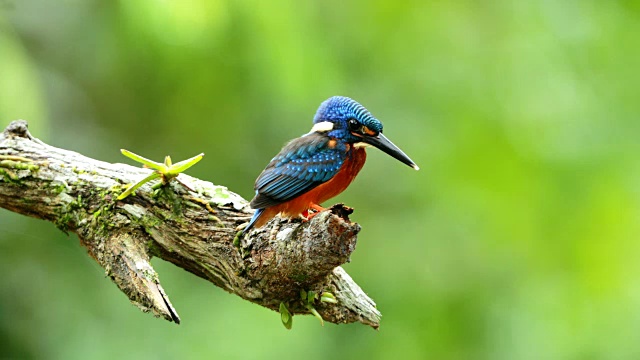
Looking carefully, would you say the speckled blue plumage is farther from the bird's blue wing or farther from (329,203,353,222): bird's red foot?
(329,203,353,222): bird's red foot

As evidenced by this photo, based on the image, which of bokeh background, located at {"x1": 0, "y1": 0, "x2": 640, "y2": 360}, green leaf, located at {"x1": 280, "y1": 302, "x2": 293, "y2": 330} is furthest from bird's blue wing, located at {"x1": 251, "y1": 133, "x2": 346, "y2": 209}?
bokeh background, located at {"x1": 0, "y1": 0, "x2": 640, "y2": 360}

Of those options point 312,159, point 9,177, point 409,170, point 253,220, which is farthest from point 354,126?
point 409,170

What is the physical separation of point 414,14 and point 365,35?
403 millimetres

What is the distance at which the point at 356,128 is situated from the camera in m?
3.61

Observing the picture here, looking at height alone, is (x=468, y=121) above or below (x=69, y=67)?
above

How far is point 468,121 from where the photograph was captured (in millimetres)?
5691

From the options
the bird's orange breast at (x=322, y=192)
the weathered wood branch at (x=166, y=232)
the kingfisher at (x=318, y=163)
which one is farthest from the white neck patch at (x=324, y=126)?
the weathered wood branch at (x=166, y=232)

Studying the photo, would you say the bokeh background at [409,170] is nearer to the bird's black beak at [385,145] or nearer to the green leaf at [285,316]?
the bird's black beak at [385,145]

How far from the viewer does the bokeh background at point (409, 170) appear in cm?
522

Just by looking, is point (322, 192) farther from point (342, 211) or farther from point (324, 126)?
point (342, 211)

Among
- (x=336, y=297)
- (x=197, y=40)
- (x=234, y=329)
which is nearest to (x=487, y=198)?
(x=234, y=329)

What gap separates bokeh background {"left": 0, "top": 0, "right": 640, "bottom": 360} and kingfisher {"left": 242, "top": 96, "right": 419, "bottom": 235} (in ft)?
4.15

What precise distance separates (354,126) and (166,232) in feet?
2.86

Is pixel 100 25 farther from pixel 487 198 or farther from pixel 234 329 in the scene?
pixel 487 198
